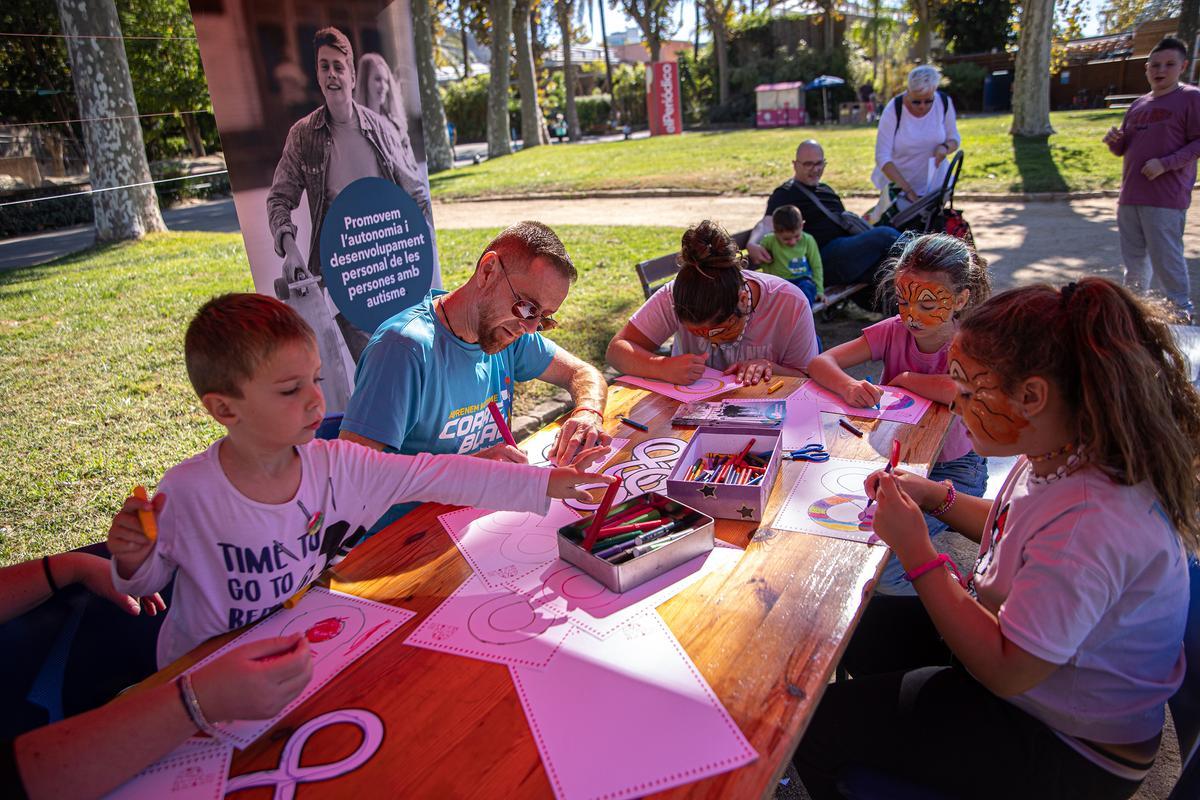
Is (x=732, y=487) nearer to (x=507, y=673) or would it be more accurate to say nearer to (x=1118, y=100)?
(x=507, y=673)

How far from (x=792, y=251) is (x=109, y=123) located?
24.9 ft

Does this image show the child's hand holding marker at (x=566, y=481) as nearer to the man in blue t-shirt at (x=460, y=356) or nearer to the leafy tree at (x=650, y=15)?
the man in blue t-shirt at (x=460, y=356)

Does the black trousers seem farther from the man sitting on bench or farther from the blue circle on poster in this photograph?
the man sitting on bench

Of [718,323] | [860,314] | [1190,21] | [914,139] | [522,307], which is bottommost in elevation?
[860,314]

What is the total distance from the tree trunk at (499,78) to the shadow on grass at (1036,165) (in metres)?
12.6

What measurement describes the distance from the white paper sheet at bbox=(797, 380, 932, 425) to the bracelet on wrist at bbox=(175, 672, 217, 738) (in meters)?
1.96

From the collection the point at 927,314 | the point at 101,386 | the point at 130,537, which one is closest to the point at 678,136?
the point at 101,386

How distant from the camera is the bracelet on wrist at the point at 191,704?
1152 millimetres

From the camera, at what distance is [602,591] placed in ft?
4.97

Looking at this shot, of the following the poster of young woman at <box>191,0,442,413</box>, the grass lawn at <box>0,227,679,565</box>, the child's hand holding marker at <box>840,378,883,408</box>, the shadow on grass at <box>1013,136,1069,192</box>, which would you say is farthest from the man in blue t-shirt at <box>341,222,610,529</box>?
the shadow on grass at <box>1013,136,1069,192</box>

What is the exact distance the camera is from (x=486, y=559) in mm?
1670

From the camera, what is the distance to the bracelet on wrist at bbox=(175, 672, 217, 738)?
1152mm

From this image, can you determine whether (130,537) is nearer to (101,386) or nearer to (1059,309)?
(1059,309)

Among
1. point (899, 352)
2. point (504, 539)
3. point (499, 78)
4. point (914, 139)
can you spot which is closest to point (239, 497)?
point (504, 539)
